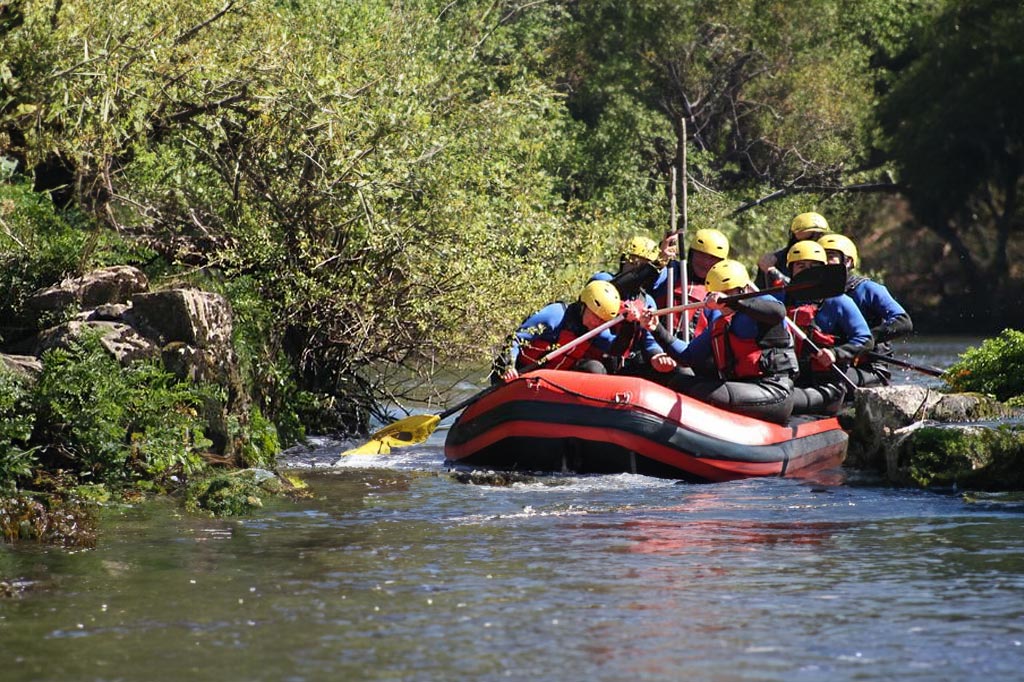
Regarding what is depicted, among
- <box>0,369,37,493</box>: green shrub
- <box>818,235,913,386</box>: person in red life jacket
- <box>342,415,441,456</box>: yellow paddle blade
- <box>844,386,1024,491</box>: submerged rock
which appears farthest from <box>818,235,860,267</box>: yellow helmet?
<box>0,369,37,493</box>: green shrub

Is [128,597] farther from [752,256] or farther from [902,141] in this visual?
[902,141]

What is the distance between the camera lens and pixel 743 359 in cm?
1288

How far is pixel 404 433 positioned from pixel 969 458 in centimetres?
492

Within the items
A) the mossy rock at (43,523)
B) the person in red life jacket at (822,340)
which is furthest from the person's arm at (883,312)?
the mossy rock at (43,523)

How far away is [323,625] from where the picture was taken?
292 inches

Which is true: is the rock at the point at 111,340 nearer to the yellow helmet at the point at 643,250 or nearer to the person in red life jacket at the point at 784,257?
the yellow helmet at the point at 643,250

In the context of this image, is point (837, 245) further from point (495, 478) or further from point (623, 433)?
point (495, 478)

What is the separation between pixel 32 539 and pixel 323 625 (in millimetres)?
2617

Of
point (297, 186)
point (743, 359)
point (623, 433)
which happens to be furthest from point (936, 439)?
point (297, 186)

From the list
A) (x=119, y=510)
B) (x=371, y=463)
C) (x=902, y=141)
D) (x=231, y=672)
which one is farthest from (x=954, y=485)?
(x=902, y=141)

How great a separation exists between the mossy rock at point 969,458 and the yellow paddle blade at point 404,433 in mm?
4301

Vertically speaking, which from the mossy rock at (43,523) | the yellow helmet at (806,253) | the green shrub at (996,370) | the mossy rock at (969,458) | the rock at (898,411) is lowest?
the mossy rock at (43,523)

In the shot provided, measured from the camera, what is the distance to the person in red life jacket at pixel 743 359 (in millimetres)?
12656

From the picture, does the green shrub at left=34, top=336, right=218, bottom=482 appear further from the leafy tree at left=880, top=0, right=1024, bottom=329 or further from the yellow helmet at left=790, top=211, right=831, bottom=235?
the leafy tree at left=880, top=0, right=1024, bottom=329
